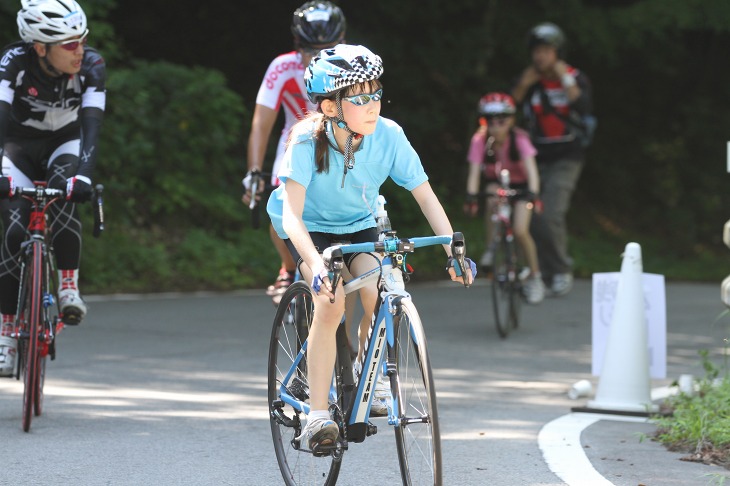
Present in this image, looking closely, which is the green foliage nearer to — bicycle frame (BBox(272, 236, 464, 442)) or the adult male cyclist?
bicycle frame (BBox(272, 236, 464, 442))

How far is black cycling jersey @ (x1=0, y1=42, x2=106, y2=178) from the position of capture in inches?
281

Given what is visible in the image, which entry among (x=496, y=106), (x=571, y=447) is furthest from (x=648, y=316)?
(x=496, y=106)

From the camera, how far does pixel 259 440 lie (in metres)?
6.64

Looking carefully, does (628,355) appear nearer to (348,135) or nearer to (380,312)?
(348,135)

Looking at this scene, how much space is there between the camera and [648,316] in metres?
7.97

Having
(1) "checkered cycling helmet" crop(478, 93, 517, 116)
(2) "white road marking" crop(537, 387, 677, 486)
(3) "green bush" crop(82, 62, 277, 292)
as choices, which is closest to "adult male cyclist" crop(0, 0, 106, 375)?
(2) "white road marking" crop(537, 387, 677, 486)

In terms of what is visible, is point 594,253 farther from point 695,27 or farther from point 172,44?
point 172,44

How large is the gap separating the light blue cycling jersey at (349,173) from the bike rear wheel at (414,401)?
72 cm

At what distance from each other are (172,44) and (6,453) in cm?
1479

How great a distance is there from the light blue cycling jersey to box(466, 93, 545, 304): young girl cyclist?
21.4 feet

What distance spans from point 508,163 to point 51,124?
5.73 m

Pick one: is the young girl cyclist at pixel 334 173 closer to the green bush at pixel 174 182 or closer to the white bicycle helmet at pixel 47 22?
the white bicycle helmet at pixel 47 22

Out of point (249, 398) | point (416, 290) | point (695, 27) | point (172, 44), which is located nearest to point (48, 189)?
point (249, 398)

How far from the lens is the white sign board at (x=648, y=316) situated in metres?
7.85
